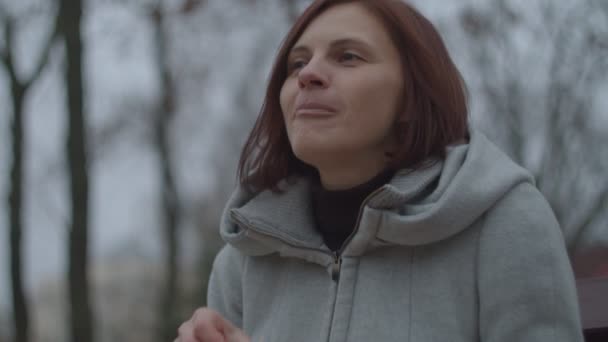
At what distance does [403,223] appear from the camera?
171cm

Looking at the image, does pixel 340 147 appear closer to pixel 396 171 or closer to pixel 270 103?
pixel 396 171

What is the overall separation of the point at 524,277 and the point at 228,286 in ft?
3.08

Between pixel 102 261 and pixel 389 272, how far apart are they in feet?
73.0

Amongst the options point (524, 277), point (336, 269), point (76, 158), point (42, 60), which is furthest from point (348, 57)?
point (42, 60)

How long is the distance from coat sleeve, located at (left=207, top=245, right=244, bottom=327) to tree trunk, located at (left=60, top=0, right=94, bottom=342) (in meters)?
6.03

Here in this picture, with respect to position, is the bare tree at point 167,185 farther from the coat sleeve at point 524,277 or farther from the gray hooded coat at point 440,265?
the coat sleeve at point 524,277

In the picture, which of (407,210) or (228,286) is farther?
(228,286)

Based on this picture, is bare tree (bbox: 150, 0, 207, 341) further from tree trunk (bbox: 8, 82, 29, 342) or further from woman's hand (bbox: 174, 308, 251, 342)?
woman's hand (bbox: 174, 308, 251, 342)

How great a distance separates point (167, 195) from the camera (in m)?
13.9

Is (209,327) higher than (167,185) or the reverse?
higher

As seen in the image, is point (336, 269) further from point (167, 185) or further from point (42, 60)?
point (167, 185)

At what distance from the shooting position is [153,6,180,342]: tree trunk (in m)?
12.9

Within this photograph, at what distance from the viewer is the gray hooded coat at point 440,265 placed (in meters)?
1.63

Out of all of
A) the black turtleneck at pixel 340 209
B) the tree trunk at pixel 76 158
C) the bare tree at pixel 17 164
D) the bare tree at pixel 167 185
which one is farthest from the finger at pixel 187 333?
the bare tree at pixel 167 185
